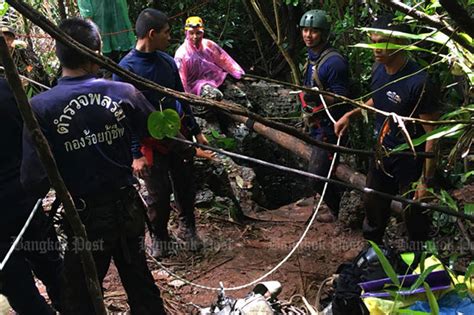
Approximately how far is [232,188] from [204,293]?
2112 mm

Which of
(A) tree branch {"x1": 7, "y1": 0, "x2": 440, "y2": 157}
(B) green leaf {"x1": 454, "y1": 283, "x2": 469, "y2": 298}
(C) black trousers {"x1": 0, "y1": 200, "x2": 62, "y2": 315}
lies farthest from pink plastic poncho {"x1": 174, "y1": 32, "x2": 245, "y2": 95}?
(A) tree branch {"x1": 7, "y1": 0, "x2": 440, "y2": 157}

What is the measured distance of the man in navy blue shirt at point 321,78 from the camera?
4.40 m

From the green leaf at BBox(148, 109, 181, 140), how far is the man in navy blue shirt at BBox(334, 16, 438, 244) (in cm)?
209

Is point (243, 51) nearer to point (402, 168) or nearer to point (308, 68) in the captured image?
point (308, 68)

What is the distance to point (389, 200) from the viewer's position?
385 centimetres

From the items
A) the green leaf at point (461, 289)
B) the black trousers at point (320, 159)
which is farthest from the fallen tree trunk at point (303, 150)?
the green leaf at point (461, 289)

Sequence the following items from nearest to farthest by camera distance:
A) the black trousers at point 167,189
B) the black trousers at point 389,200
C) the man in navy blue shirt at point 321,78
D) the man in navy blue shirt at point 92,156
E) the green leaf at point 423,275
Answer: the green leaf at point 423,275 < the man in navy blue shirt at point 92,156 < the black trousers at point 389,200 < the black trousers at point 167,189 < the man in navy blue shirt at point 321,78

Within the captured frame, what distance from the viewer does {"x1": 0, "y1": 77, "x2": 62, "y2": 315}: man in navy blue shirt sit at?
287cm

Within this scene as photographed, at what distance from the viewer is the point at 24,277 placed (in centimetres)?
298

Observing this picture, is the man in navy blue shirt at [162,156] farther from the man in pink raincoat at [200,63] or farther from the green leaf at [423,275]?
the green leaf at [423,275]

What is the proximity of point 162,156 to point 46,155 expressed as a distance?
11.1ft

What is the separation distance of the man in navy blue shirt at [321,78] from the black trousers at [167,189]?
47.8 inches

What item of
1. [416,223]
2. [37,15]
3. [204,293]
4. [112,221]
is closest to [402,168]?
[416,223]

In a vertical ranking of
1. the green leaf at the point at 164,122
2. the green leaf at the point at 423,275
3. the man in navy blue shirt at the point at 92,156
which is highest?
the green leaf at the point at 164,122
